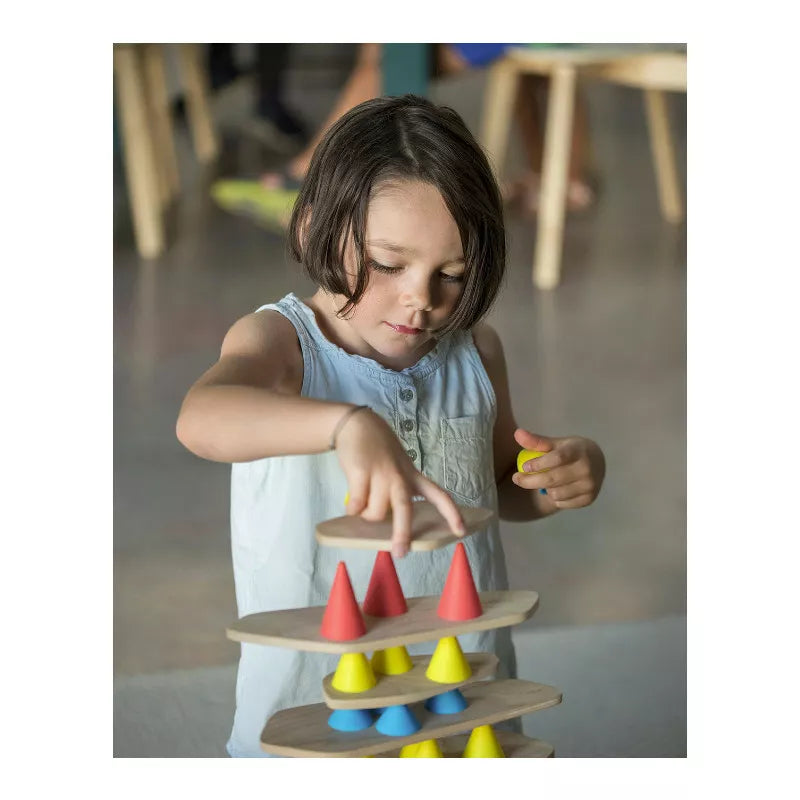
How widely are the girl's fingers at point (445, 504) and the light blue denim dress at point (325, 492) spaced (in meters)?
0.24

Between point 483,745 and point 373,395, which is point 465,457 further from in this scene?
point 483,745

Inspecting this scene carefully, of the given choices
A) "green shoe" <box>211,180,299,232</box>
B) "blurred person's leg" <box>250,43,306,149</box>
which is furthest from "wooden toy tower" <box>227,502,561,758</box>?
"blurred person's leg" <box>250,43,306,149</box>

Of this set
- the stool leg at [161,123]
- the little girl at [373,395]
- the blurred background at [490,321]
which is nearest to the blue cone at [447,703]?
the little girl at [373,395]

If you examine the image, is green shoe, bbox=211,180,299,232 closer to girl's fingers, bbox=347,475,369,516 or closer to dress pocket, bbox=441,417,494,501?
dress pocket, bbox=441,417,494,501

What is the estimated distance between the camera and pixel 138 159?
2.31 m

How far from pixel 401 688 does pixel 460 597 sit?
0.22 ft

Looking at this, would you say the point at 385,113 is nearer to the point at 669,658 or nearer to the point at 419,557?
the point at 419,557

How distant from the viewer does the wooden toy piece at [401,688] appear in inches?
24.9

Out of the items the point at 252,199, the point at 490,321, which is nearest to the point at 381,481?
the point at 490,321

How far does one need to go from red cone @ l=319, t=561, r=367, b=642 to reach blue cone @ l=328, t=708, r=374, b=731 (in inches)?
2.8

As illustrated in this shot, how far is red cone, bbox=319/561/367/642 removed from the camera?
62 cm

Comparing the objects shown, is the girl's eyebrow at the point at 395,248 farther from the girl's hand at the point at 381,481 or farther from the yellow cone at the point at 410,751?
the yellow cone at the point at 410,751
